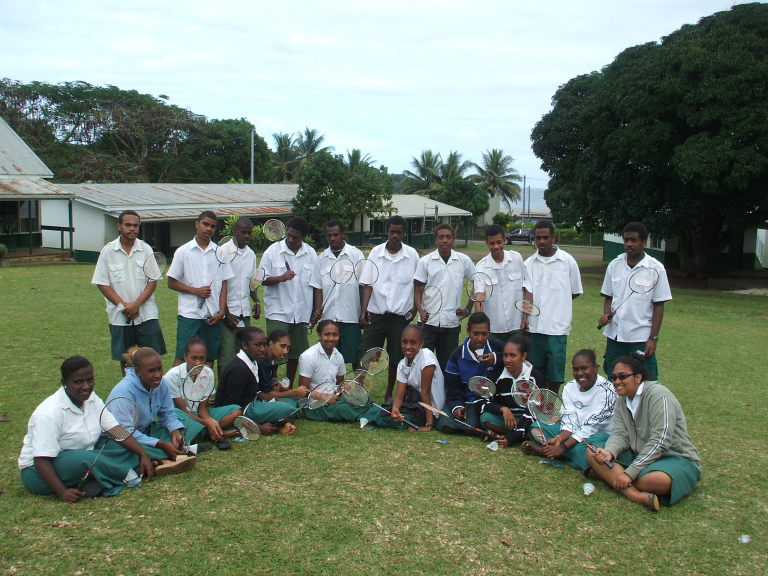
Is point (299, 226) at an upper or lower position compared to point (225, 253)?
upper

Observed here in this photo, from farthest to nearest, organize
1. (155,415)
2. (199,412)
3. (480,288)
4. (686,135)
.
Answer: (686,135)
(480,288)
(199,412)
(155,415)

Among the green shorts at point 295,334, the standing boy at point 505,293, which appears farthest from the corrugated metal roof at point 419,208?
the standing boy at point 505,293

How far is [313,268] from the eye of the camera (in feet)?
26.8

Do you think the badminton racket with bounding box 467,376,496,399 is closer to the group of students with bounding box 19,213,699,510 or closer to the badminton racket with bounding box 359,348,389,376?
the group of students with bounding box 19,213,699,510

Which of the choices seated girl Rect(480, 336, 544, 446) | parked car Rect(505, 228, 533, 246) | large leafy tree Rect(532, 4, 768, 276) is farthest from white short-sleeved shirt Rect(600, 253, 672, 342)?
parked car Rect(505, 228, 533, 246)

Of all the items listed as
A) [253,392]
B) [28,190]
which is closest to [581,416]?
[253,392]

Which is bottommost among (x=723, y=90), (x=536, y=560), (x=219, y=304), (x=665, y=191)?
(x=536, y=560)

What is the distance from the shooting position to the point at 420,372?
7117 mm

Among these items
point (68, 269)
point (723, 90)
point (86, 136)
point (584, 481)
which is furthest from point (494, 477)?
point (86, 136)

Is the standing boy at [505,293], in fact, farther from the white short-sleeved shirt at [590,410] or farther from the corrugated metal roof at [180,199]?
the corrugated metal roof at [180,199]

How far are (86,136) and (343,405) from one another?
48.6 m

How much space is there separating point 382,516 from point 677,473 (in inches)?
89.8

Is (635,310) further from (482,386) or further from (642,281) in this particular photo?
(482,386)

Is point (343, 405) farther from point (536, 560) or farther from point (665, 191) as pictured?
point (665, 191)
